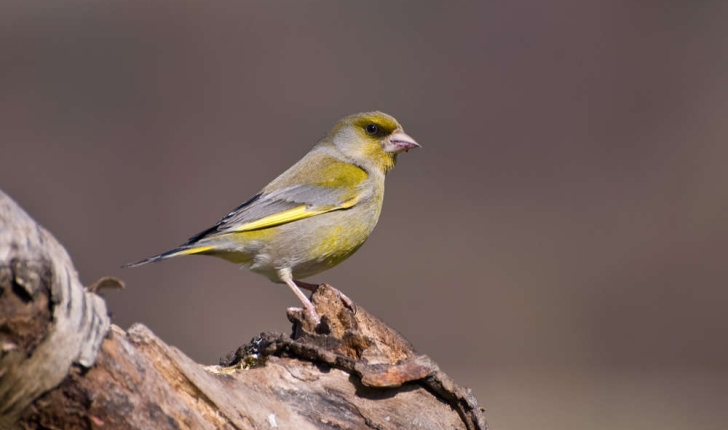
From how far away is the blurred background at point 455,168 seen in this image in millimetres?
11195

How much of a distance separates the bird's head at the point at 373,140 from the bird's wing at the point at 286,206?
1.58ft

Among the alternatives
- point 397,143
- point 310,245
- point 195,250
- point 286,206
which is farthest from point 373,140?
point 195,250

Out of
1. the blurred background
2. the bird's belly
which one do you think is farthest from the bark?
the blurred background

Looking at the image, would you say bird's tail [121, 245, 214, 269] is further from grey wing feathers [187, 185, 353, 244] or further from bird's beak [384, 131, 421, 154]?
bird's beak [384, 131, 421, 154]

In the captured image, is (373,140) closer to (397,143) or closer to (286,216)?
(397,143)

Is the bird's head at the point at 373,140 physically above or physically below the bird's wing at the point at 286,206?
above

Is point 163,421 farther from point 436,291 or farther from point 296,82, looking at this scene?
point 296,82

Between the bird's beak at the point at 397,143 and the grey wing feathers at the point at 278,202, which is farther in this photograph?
the bird's beak at the point at 397,143

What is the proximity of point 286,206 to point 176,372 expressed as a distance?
265cm

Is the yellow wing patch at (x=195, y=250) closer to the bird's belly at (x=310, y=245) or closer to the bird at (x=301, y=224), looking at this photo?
the bird at (x=301, y=224)

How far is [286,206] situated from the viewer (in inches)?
216

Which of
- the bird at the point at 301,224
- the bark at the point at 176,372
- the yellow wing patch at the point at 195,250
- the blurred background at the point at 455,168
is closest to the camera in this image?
the bark at the point at 176,372

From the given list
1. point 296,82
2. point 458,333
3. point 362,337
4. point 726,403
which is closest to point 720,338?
point 726,403

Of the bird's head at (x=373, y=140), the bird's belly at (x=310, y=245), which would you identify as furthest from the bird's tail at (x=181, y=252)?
the bird's head at (x=373, y=140)
